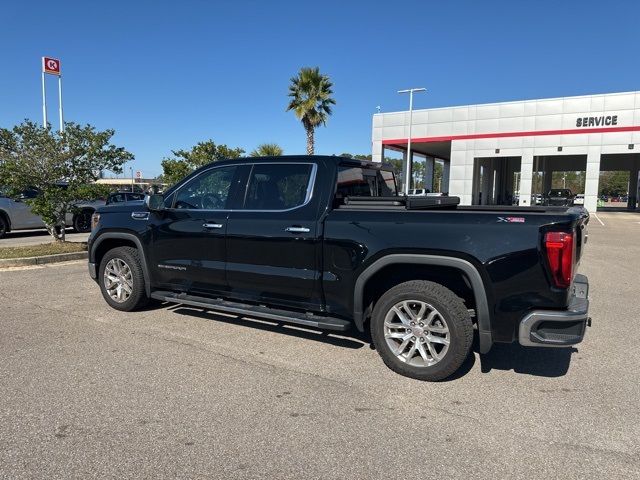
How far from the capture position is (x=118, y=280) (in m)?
6.05

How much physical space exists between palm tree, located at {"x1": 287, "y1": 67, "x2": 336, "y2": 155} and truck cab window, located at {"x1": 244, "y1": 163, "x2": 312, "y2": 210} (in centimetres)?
2644

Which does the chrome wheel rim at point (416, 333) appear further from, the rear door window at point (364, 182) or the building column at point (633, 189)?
the building column at point (633, 189)

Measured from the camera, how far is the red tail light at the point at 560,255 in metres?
3.52

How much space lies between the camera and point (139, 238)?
573 cm

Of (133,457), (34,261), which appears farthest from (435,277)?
(34,261)

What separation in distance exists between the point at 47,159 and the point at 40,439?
9082 millimetres

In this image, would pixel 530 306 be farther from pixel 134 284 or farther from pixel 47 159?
pixel 47 159

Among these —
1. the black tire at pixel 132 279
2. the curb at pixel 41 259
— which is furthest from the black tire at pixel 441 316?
the curb at pixel 41 259

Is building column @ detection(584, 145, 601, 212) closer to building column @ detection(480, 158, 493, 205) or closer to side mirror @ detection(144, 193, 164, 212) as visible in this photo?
building column @ detection(480, 158, 493, 205)

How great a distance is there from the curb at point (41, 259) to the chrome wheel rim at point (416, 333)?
26.7 ft

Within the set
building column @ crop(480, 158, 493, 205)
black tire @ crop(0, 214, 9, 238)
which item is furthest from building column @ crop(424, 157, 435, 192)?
black tire @ crop(0, 214, 9, 238)

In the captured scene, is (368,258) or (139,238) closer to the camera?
(368,258)

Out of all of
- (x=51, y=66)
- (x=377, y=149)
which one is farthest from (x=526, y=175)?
(x=51, y=66)

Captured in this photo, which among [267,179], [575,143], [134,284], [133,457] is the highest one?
[575,143]
